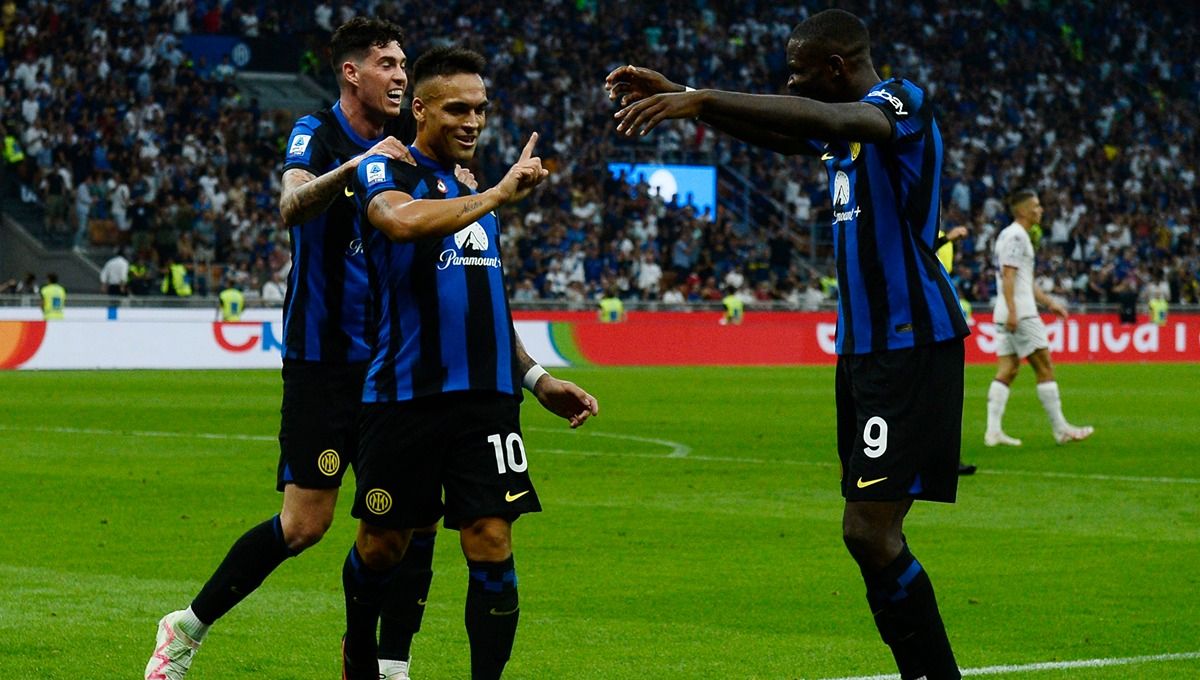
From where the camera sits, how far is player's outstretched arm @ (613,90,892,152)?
4805mm

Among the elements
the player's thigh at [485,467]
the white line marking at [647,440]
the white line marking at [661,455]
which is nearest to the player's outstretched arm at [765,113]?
the player's thigh at [485,467]

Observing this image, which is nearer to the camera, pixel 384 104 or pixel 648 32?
pixel 384 104

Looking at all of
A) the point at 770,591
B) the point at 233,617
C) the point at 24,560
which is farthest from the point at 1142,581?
the point at 24,560

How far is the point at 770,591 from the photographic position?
8289mm

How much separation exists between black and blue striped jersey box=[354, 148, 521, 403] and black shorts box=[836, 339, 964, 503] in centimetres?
102

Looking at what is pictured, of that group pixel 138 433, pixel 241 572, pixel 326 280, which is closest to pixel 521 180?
pixel 326 280

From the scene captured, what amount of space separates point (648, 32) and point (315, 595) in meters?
37.5

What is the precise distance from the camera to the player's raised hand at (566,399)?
5.81 m

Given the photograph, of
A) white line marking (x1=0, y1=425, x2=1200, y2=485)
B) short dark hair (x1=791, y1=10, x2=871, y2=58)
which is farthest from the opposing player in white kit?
short dark hair (x1=791, y1=10, x2=871, y2=58)

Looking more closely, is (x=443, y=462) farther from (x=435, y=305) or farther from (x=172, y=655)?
(x=172, y=655)

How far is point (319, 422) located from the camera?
6.21 m

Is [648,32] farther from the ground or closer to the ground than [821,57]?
farther from the ground

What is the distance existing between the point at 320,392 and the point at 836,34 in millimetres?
2105

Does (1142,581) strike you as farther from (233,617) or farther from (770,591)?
(233,617)
